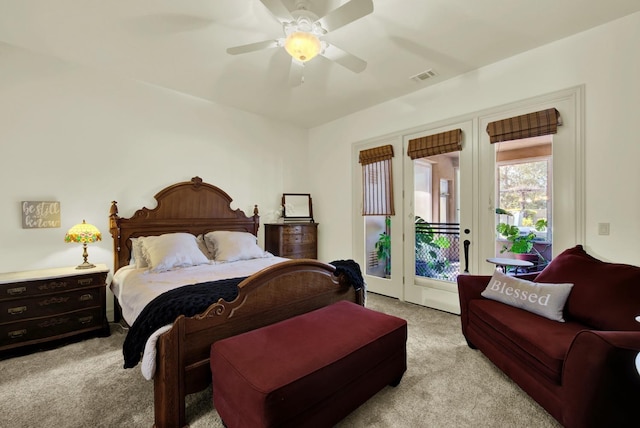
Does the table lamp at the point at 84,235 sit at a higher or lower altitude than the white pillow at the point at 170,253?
higher

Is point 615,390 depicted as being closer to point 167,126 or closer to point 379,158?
point 379,158

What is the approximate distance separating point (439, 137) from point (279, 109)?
233 centimetres

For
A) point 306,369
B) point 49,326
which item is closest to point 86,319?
point 49,326

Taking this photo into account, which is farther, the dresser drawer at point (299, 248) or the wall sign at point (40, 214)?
the dresser drawer at point (299, 248)

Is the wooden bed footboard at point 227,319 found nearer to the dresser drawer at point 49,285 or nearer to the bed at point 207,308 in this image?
the bed at point 207,308

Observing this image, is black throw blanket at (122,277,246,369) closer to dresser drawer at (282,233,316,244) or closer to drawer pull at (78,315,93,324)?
drawer pull at (78,315,93,324)

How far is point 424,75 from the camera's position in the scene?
327 centimetres

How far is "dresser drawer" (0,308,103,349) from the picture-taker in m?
2.42

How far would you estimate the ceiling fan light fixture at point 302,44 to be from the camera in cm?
199

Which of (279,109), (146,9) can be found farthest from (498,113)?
(146,9)

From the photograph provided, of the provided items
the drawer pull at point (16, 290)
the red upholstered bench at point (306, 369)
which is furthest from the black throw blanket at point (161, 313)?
the drawer pull at point (16, 290)

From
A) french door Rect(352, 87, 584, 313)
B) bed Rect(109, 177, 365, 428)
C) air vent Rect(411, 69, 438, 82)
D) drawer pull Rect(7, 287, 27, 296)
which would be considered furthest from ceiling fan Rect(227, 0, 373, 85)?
drawer pull Rect(7, 287, 27, 296)

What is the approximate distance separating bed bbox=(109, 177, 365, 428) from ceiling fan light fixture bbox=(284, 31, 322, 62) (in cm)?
154

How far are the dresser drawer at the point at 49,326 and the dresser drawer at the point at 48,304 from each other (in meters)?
0.05
